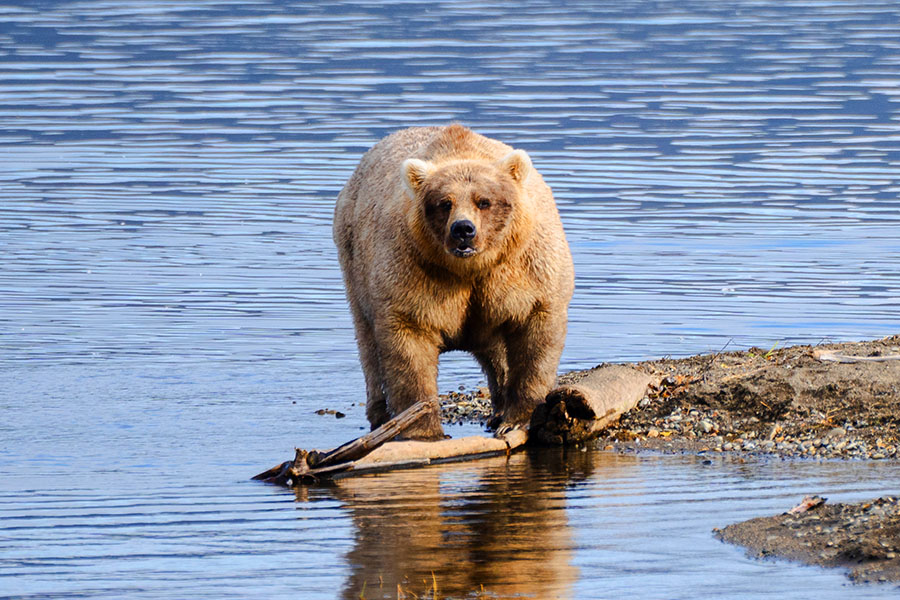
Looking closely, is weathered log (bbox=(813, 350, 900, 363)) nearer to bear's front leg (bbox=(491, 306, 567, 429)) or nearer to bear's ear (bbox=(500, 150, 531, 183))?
bear's front leg (bbox=(491, 306, 567, 429))

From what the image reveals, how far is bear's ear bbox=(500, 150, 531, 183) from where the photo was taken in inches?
454

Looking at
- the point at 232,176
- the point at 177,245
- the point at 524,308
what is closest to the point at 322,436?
the point at 524,308

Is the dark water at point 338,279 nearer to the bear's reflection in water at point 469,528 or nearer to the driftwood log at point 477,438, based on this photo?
the bear's reflection in water at point 469,528

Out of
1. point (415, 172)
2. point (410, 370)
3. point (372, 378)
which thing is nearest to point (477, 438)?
point (410, 370)

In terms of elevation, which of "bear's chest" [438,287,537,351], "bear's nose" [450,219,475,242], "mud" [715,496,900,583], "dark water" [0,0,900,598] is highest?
"bear's nose" [450,219,475,242]

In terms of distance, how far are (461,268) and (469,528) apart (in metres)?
2.40

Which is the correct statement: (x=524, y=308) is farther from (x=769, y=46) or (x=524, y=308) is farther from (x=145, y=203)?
(x=769, y=46)

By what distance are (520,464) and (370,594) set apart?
337cm

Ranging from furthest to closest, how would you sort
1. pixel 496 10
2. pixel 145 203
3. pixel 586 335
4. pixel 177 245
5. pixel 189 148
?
pixel 496 10 → pixel 189 148 → pixel 145 203 → pixel 177 245 → pixel 586 335

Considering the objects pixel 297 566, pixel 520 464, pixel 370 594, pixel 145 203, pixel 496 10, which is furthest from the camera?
pixel 496 10

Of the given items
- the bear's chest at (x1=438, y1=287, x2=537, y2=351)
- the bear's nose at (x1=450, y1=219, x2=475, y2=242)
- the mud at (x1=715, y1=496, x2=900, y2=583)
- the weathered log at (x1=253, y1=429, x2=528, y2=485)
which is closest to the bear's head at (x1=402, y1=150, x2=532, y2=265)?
the bear's nose at (x1=450, y1=219, x2=475, y2=242)

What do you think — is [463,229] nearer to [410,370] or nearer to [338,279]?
[410,370]

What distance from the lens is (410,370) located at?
11812mm

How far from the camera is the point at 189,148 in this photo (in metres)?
32.1
